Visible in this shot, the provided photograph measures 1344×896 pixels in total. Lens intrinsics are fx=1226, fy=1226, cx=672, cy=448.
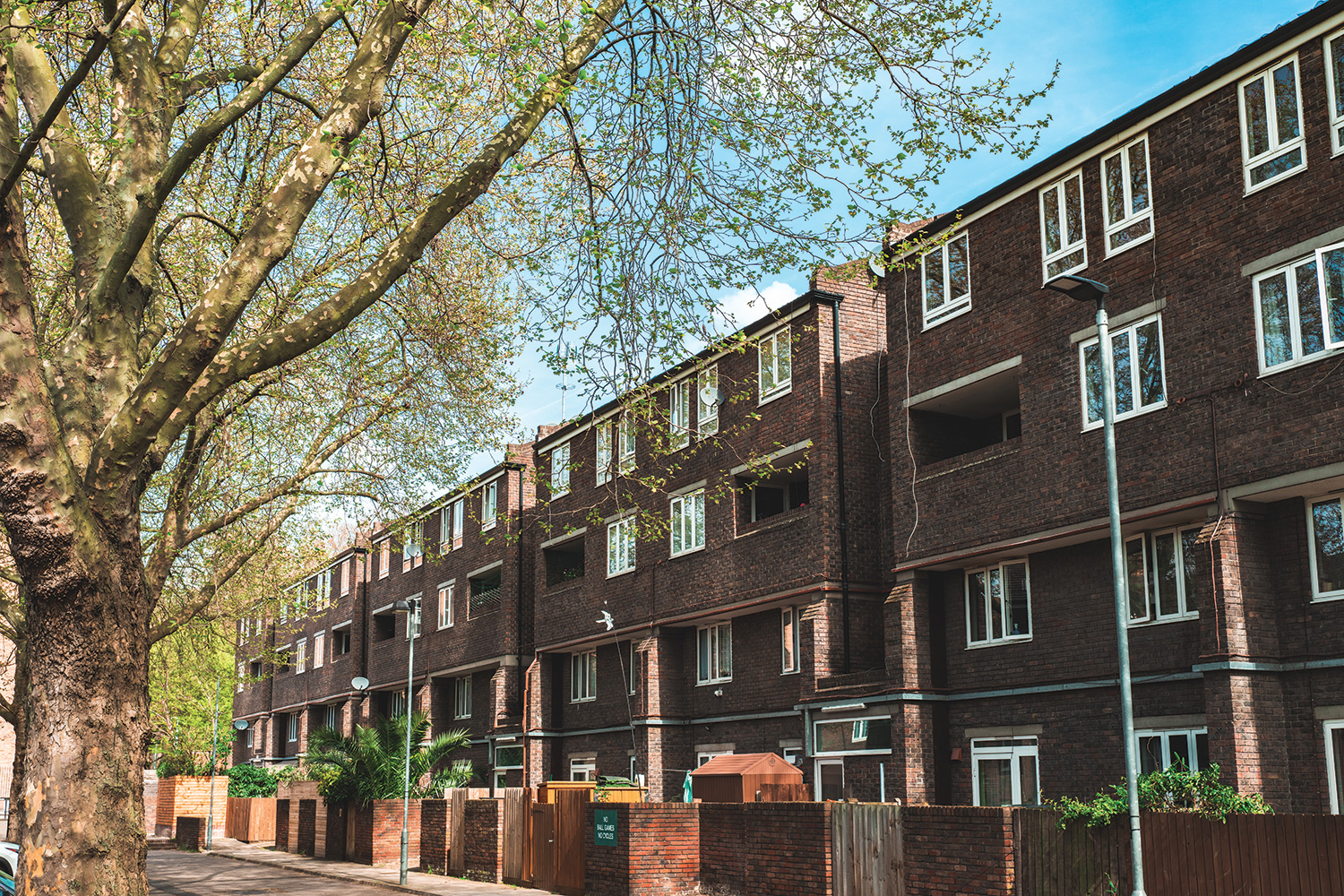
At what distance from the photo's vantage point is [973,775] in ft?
73.3

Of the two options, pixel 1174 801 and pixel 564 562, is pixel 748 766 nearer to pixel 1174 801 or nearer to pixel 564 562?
pixel 1174 801

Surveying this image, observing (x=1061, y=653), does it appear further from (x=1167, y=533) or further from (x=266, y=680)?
(x=266, y=680)

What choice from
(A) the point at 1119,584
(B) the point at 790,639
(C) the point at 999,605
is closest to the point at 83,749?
(A) the point at 1119,584

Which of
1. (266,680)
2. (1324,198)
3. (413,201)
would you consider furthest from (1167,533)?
(266,680)

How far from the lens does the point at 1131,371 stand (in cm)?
1975

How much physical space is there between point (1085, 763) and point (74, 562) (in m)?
16.4

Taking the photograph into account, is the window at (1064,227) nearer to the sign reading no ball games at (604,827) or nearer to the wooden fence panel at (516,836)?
the sign reading no ball games at (604,827)

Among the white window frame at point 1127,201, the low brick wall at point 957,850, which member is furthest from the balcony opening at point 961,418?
the low brick wall at point 957,850

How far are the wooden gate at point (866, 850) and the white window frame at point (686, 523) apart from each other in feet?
45.3

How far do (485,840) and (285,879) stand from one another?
5471 mm

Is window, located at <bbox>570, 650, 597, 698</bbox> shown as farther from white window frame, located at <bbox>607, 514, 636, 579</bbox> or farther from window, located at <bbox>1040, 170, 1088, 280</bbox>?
window, located at <bbox>1040, 170, 1088, 280</bbox>

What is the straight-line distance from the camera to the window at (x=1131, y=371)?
63.2ft

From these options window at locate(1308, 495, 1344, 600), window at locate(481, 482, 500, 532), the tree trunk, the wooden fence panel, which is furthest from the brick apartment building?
window at locate(481, 482, 500, 532)

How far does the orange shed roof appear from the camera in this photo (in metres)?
23.4
